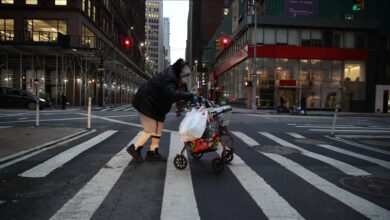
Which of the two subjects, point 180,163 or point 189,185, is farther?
point 180,163

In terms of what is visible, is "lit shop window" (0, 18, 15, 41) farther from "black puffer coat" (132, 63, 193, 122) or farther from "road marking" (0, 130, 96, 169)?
"black puffer coat" (132, 63, 193, 122)

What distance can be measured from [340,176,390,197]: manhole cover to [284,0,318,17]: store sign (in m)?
35.7

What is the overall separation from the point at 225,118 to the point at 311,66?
35.2 m

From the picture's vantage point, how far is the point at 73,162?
6309 millimetres

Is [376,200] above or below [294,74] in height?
below

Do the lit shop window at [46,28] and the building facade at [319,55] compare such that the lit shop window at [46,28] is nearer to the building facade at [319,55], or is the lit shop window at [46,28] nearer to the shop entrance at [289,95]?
the building facade at [319,55]

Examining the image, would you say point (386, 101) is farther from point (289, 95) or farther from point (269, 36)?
point (269, 36)

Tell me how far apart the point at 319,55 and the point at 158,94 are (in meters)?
36.0

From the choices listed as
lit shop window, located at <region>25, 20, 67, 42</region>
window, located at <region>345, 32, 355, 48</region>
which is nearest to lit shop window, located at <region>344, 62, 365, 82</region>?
window, located at <region>345, 32, 355, 48</region>

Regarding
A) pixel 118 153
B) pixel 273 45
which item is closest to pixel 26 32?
pixel 273 45

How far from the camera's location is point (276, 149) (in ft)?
27.7

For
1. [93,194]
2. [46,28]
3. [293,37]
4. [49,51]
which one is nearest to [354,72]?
[293,37]

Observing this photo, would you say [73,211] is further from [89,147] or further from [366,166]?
[366,166]

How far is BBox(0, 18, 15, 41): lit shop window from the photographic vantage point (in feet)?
112
